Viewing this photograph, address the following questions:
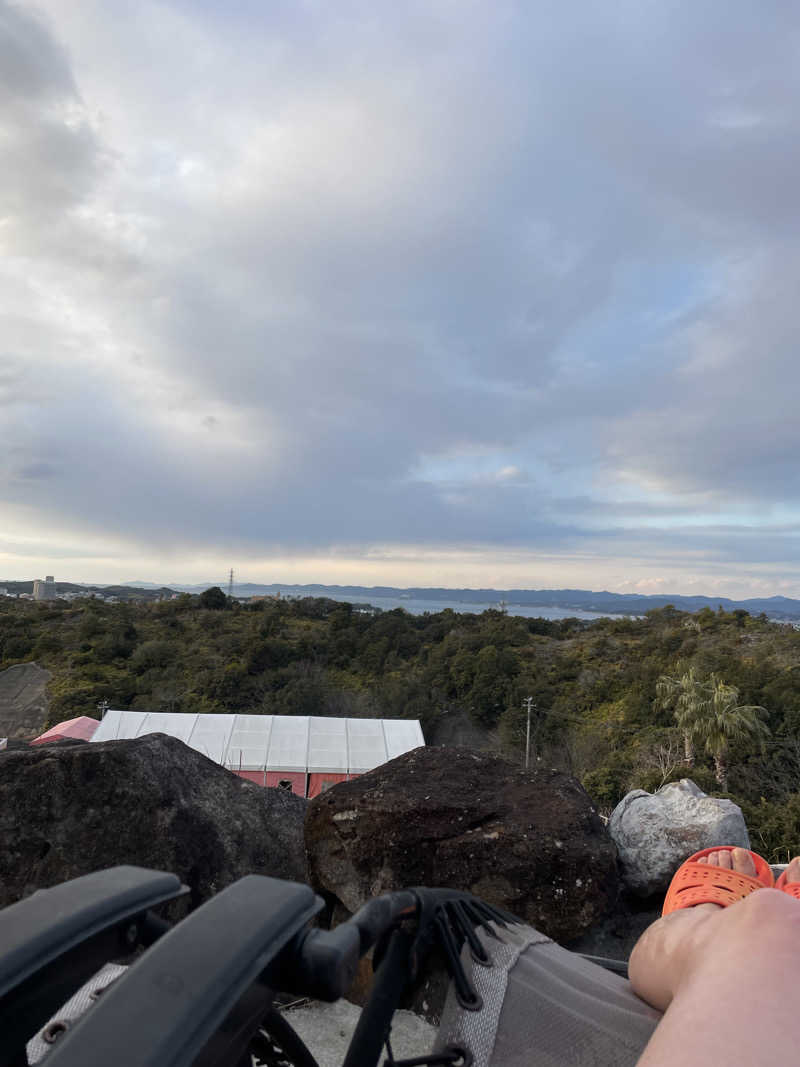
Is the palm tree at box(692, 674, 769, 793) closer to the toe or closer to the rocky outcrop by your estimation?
the toe

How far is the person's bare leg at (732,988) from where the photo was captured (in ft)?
2.93

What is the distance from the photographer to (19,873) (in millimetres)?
2547

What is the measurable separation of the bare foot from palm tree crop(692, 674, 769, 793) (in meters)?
15.0

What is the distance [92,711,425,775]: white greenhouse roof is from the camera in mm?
13555

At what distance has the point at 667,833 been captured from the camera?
9.75 feet

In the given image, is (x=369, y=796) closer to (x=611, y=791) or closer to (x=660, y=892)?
(x=660, y=892)

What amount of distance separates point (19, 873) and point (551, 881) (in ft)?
6.81

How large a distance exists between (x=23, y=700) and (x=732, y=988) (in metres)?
27.6

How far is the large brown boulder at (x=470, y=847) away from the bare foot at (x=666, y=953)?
44.5 inches

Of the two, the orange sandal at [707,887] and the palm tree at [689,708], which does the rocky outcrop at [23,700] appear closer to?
the palm tree at [689,708]

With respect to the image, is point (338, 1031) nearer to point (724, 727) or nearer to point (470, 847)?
point (470, 847)

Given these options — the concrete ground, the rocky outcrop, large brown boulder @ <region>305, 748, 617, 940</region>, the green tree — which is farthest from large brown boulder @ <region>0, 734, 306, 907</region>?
the green tree

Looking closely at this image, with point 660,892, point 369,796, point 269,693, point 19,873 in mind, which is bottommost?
point 269,693

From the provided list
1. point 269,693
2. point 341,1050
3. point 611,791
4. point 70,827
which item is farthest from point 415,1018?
point 269,693
